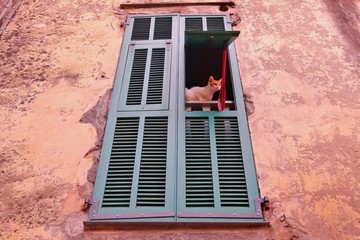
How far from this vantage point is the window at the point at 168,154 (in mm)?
2627

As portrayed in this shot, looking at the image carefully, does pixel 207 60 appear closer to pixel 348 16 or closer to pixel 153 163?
pixel 348 16

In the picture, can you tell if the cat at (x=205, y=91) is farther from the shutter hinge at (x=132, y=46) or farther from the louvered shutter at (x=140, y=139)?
the shutter hinge at (x=132, y=46)

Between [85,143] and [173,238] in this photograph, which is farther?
[85,143]

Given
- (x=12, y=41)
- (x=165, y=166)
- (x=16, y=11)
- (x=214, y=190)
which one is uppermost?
(x=16, y=11)

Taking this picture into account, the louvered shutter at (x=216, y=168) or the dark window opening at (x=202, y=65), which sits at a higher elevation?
the dark window opening at (x=202, y=65)

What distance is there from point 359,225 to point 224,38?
1.85 metres

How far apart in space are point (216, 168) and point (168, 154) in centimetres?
39

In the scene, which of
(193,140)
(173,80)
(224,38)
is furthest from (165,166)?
(224,38)

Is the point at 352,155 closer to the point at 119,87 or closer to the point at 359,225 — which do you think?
the point at 359,225

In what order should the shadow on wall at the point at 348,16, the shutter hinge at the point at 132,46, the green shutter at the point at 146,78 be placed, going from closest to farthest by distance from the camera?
the green shutter at the point at 146,78 < the shutter hinge at the point at 132,46 < the shadow on wall at the point at 348,16

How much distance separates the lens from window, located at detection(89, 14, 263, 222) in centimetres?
263

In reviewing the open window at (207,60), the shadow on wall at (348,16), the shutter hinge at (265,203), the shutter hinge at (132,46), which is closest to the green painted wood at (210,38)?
the open window at (207,60)

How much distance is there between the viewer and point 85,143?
3.13 metres

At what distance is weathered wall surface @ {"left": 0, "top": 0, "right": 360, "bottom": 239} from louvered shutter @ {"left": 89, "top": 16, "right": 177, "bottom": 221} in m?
0.14
